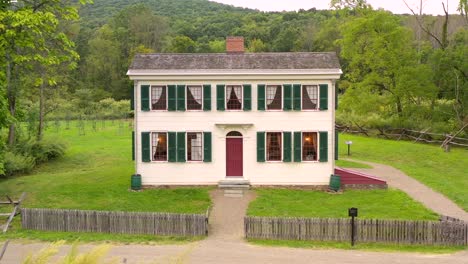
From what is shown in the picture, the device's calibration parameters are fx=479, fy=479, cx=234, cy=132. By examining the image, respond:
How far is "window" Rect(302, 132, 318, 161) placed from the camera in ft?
83.4

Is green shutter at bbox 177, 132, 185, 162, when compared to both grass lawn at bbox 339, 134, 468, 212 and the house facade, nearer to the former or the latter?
the house facade

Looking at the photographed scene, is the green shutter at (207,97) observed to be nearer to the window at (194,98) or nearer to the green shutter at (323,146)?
the window at (194,98)

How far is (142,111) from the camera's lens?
25.4m

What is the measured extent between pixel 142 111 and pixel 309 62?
925 cm

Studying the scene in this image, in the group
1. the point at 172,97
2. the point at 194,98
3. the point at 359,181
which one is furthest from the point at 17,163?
the point at 359,181

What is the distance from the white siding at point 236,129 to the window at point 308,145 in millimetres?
318

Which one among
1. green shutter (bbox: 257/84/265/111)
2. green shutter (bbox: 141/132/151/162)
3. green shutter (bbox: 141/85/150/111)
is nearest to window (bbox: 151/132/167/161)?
green shutter (bbox: 141/132/151/162)

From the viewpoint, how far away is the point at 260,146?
997 inches

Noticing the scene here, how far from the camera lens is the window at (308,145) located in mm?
25406

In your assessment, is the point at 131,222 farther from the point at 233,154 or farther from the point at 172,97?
the point at 172,97

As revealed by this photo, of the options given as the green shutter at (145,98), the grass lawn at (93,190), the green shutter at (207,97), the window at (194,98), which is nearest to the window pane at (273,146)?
the green shutter at (207,97)

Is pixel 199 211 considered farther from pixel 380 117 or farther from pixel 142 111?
pixel 380 117

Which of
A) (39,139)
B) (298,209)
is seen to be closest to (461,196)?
(298,209)

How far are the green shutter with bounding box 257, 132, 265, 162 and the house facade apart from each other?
0.05m
